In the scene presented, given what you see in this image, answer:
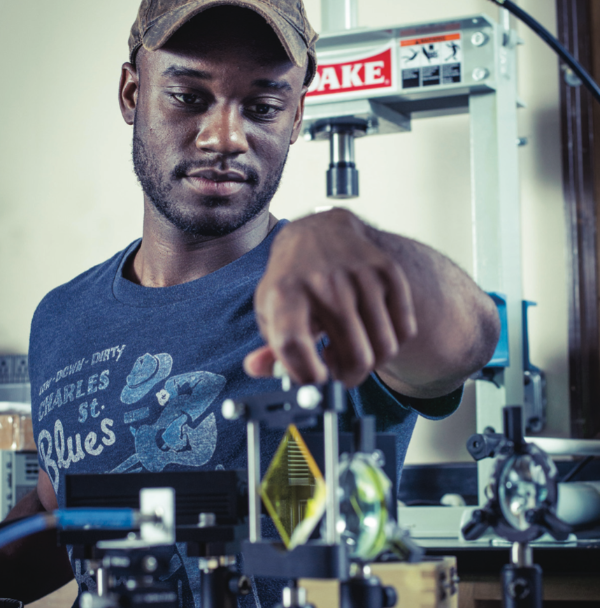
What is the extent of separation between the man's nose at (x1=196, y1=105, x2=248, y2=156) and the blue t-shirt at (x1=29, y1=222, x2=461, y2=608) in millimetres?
163

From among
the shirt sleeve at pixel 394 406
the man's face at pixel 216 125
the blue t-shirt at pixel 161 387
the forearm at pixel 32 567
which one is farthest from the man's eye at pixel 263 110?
the forearm at pixel 32 567

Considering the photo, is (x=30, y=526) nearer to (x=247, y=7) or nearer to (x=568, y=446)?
(x=247, y=7)

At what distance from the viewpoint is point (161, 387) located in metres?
1.05

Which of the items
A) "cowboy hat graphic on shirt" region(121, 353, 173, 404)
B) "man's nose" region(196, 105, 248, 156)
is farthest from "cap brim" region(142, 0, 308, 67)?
"cowboy hat graphic on shirt" region(121, 353, 173, 404)

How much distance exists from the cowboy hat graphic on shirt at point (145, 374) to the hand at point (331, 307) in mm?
600

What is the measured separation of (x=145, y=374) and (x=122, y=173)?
142 centimetres

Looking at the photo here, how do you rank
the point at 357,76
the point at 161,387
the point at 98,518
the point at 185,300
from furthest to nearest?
the point at 357,76
the point at 185,300
the point at 161,387
the point at 98,518

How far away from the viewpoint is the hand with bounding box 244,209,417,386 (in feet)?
1.46

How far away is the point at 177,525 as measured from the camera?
60 cm

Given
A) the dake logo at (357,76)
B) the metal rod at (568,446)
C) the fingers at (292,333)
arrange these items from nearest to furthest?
the fingers at (292,333) < the metal rod at (568,446) < the dake logo at (357,76)

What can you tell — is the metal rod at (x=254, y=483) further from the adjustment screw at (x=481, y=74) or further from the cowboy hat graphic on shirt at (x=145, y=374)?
the adjustment screw at (x=481, y=74)

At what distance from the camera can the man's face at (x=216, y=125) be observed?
3.58 ft

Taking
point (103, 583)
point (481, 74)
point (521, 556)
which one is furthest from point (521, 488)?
point (481, 74)

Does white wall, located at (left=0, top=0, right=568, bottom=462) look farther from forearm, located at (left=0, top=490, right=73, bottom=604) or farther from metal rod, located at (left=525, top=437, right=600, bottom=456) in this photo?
forearm, located at (left=0, top=490, right=73, bottom=604)
